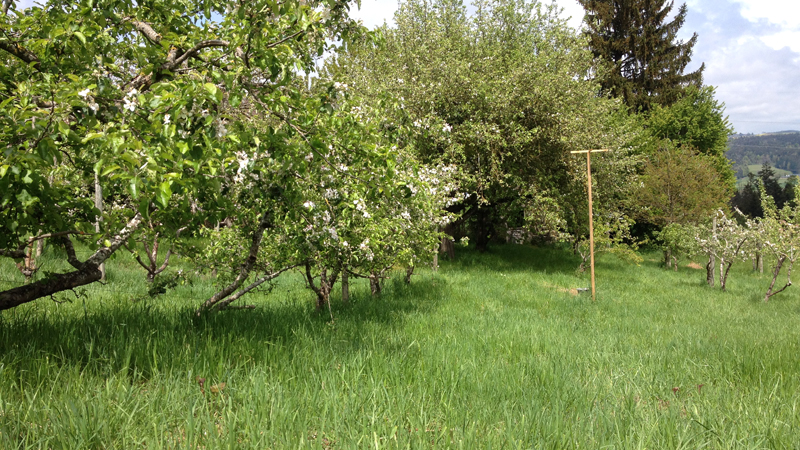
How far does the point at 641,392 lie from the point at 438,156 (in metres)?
12.8

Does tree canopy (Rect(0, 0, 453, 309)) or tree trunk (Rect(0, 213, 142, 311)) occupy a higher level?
tree canopy (Rect(0, 0, 453, 309))

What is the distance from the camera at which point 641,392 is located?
4.15 metres

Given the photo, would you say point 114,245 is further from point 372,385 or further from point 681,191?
point 681,191

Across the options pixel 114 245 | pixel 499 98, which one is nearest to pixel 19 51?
pixel 114 245

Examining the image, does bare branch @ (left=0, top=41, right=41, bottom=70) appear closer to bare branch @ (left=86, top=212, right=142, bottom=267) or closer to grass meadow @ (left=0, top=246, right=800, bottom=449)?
bare branch @ (left=86, top=212, right=142, bottom=267)

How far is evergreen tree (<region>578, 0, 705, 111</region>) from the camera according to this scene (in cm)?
3334

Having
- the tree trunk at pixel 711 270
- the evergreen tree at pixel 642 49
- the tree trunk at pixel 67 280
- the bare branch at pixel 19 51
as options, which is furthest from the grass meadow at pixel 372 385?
the evergreen tree at pixel 642 49

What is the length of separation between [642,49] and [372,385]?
38.6 metres

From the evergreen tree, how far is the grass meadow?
3165 cm

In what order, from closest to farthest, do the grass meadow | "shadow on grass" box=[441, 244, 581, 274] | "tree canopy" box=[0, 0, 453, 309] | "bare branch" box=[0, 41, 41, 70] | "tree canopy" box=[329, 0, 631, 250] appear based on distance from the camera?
"tree canopy" box=[0, 0, 453, 309] < the grass meadow < "bare branch" box=[0, 41, 41, 70] < "tree canopy" box=[329, 0, 631, 250] < "shadow on grass" box=[441, 244, 581, 274]

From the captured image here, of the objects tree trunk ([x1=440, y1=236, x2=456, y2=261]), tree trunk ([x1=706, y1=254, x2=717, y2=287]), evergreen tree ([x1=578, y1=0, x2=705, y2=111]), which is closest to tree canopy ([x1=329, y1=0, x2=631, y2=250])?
tree trunk ([x1=440, y1=236, x2=456, y2=261])

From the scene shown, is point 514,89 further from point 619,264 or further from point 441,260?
point 619,264

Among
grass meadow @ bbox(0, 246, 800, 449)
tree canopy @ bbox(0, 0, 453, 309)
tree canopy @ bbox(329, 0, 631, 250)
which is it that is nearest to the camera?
tree canopy @ bbox(0, 0, 453, 309)

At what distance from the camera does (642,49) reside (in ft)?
111
